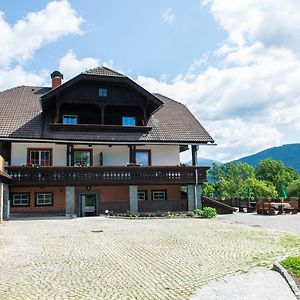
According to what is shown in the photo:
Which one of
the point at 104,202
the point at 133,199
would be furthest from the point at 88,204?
the point at 133,199

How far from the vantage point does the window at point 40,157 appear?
24000mm

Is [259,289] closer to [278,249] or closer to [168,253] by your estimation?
[168,253]

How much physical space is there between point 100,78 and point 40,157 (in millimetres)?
6220

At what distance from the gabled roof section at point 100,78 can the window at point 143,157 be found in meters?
3.45

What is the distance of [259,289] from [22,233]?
10.5 metres

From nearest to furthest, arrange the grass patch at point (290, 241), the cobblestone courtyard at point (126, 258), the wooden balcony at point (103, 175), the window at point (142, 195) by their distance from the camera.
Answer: the cobblestone courtyard at point (126, 258) → the grass patch at point (290, 241) → the wooden balcony at point (103, 175) → the window at point (142, 195)

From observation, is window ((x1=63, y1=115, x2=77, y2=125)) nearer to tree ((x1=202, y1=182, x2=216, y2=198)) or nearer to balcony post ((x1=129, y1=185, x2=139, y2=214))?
balcony post ((x1=129, y1=185, x2=139, y2=214))

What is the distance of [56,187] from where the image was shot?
77.1ft

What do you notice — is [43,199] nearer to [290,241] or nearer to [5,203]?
[5,203]

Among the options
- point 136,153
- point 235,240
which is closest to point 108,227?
point 235,240

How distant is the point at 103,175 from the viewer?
23.0 meters

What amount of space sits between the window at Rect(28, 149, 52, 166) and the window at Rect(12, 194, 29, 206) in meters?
2.07

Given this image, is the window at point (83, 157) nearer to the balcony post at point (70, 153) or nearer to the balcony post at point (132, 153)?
the balcony post at point (70, 153)

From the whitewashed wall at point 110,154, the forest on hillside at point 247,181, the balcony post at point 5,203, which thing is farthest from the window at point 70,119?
the forest on hillside at point 247,181
